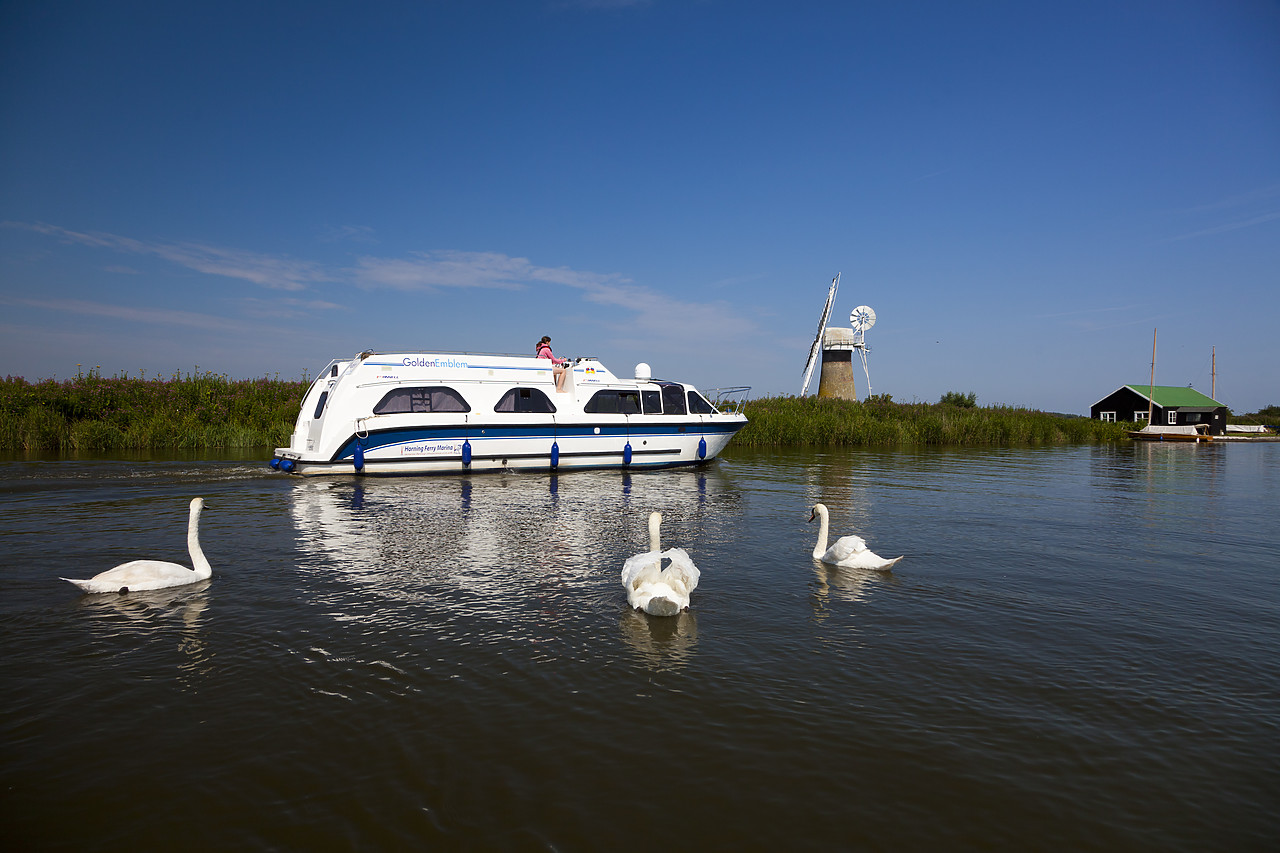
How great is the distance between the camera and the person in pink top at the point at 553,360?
19922 mm

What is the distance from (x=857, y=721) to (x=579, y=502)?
10043mm

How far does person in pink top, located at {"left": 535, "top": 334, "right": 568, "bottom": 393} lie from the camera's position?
65.4 ft

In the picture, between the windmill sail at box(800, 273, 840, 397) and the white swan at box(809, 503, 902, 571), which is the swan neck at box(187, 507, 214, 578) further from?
the windmill sail at box(800, 273, 840, 397)

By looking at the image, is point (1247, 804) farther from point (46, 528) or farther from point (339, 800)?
point (46, 528)

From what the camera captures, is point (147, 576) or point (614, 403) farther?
point (614, 403)

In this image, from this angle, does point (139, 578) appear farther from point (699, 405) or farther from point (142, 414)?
point (142, 414)

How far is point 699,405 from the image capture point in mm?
21812

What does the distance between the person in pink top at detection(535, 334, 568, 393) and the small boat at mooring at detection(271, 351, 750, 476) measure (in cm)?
19

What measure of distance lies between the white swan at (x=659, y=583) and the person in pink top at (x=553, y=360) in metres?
13.1

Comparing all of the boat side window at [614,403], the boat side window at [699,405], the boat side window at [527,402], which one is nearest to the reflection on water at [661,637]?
the boat side window at [527,402]

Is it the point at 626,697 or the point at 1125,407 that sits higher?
the point at 1125,407

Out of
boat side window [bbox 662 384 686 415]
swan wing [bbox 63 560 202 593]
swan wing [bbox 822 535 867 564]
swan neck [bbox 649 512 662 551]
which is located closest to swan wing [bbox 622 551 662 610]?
swan neck [bbox 649 512 662 551]

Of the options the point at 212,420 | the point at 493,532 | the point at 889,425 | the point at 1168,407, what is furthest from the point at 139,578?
the point at 1168,407

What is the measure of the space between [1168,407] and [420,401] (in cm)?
6597
